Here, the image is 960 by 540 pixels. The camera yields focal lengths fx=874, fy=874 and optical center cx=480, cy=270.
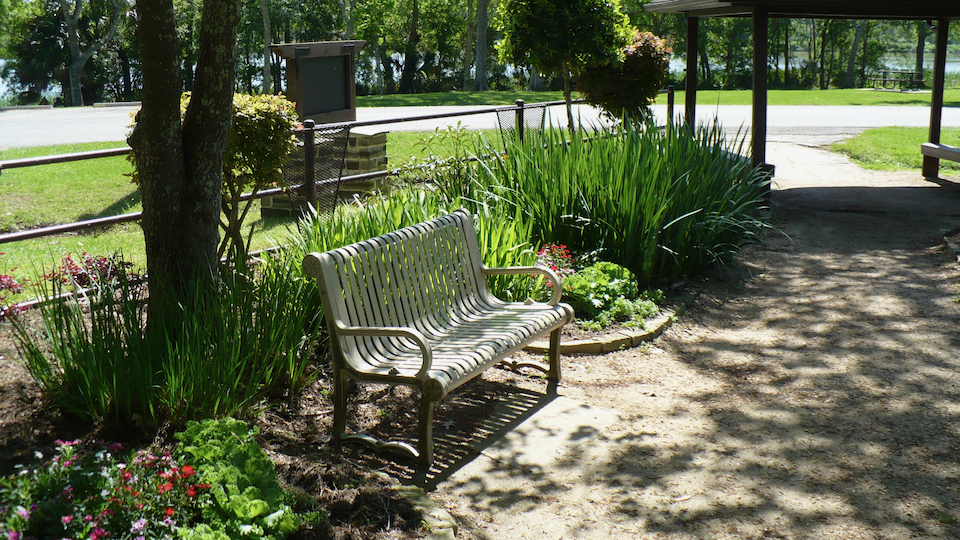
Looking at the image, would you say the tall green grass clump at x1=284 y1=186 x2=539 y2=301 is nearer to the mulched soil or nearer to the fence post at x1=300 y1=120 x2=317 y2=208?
the mulched soil

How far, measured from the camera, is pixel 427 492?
3.88m

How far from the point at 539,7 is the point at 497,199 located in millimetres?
5032

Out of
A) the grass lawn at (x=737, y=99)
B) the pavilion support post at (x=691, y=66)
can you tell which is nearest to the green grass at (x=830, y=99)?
the grass lawn at (x=737, y=99)

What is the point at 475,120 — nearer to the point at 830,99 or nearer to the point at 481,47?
the point at 830,99

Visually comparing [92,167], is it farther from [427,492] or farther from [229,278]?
[427,492]

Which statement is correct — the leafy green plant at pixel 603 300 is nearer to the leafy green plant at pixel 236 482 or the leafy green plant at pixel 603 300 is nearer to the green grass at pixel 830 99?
the leafy green plant at pixel 236 482

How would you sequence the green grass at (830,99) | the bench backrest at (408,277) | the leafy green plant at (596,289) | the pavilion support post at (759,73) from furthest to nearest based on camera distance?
the green grass at (830,99)
the pavilion support post at (759,73)
the leafy green plant at (596,289)
the bench backrest at (408,277)

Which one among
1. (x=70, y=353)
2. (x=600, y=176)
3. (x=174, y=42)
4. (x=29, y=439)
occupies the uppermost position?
(x=174, y=42)

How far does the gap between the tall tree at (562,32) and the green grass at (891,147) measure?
5.27 meters

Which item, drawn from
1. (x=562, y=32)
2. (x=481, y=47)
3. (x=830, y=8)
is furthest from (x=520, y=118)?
(x=481, y=47)

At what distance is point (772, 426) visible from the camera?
15.0 ft

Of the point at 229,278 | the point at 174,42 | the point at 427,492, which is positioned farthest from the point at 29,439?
the point at 174,42

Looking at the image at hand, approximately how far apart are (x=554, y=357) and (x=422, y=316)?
872 mm

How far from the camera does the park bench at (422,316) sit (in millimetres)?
4066
